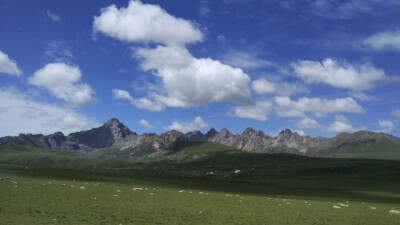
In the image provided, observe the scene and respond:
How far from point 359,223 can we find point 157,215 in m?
21.7

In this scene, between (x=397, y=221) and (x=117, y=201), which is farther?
(x=117, y=201)

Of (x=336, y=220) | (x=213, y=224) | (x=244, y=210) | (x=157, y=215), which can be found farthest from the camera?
(x=244, y=210)

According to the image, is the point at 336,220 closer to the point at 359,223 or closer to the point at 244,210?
the point at 359,223

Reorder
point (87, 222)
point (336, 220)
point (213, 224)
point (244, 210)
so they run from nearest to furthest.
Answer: point (87, 222)
point (213, 224)
point (336, 220)
point (244, 210)

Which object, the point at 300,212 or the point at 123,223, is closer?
the point at 123,223

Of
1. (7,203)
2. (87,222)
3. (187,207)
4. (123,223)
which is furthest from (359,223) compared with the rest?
(7,203)

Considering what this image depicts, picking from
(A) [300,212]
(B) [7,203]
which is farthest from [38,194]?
(A) [300,212]

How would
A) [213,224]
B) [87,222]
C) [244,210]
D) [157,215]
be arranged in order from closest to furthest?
[87,222], [213,224], [157,215], [244,210]

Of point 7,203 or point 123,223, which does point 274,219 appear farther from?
point 7,203

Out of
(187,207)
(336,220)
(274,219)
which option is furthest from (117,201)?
(336,220)

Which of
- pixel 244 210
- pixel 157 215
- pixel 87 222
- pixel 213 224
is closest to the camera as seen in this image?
pixel 87 222

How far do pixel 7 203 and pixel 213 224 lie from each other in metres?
21.5

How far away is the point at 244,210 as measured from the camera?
4028 centimetres

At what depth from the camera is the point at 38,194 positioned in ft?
139
